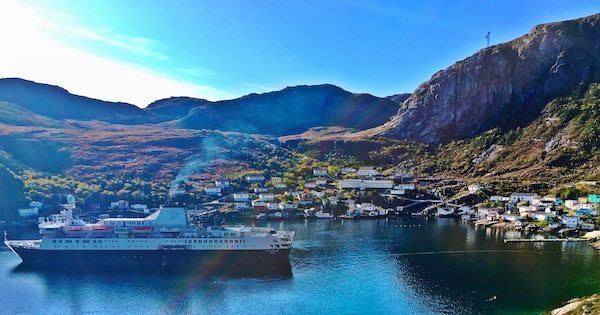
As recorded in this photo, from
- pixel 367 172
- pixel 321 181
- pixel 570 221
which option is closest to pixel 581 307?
pixel 570 221

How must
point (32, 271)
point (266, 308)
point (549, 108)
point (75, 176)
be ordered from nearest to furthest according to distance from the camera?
point (266, 308) < point (32, 271) < point (75, 176) < point (549, 108)

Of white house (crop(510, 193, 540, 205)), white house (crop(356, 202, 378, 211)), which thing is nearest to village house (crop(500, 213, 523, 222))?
white house (crop(510, 193, 540, 205))

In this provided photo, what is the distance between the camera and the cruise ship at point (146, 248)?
62719 mm

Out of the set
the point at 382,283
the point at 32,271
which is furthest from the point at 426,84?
the point at 32,271

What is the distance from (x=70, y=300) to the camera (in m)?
49.7

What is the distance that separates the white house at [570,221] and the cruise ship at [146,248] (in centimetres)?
5487

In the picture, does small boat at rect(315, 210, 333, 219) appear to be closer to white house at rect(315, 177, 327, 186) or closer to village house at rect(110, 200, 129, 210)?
white house at rect(315, 177, 327, 186)

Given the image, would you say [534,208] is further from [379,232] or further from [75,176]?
[75,176]

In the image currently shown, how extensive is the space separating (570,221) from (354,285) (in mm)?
53866

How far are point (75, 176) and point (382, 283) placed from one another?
10097 centimetres

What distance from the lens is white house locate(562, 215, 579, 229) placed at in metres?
86.4

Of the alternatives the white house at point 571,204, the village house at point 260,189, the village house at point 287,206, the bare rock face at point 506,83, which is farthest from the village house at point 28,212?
the bare rock face at point 506,83

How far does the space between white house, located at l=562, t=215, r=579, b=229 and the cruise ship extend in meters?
54.9

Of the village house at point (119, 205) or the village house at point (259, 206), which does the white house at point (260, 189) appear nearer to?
the village house at point (259, 206)
